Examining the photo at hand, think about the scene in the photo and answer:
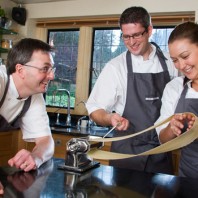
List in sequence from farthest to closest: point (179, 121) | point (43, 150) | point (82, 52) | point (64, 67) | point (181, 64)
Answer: point (64, 67) → point (82, 52) → point (43, 150) → point (181, 64) → point (179, 121)

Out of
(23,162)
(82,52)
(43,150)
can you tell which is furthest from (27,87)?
(82,52)

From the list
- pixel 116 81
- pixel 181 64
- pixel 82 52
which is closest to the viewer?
pixel 181 64

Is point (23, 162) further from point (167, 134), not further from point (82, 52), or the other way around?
point (82, 52)

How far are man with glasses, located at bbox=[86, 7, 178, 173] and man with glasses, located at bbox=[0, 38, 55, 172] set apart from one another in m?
0.29

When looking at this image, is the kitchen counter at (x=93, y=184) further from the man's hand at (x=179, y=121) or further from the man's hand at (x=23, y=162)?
the man's hand at (x=179, y=121)

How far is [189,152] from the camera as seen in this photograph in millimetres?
1392

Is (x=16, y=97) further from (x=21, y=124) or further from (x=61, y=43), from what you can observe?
(x=61, y=43)

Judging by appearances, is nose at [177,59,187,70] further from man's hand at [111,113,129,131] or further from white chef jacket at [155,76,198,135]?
man's hand at [111,113,129,131]

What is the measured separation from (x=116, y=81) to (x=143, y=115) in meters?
0.24

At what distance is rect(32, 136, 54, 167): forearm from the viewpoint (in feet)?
4.26

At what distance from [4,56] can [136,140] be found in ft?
8.56

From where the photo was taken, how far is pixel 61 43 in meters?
3.87

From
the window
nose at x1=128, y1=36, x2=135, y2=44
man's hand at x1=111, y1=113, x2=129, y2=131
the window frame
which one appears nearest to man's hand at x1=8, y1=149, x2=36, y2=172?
man's hand at x1=111, y1=113, x2=129, y2=131

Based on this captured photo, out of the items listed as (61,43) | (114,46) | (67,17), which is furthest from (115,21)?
(61,43)
